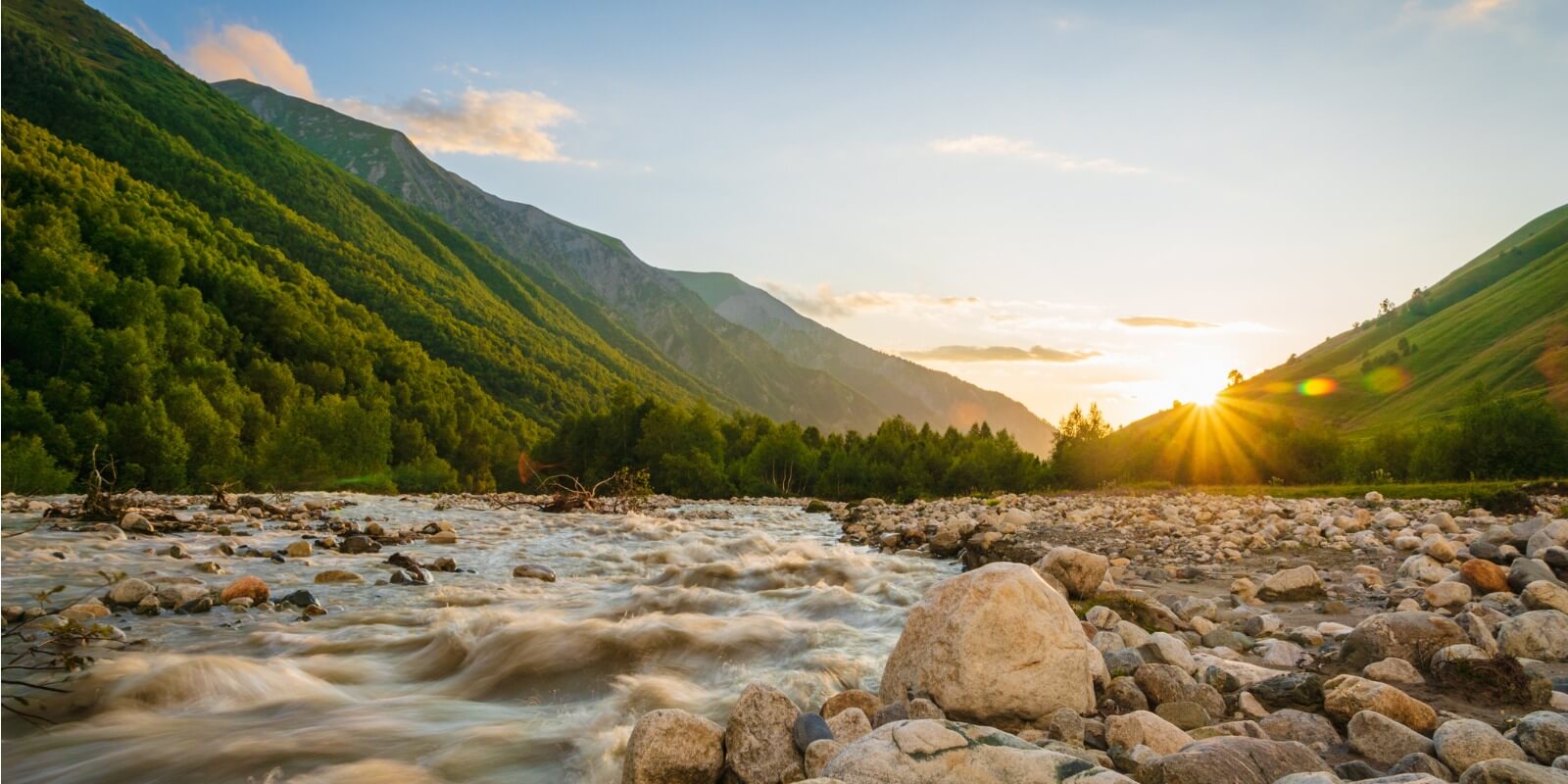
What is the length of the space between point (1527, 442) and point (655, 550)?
2042 inches

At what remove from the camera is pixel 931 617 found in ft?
20.2

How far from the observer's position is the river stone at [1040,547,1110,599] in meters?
10.3

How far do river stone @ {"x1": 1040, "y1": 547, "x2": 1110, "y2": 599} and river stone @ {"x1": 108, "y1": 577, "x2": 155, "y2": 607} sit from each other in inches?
517

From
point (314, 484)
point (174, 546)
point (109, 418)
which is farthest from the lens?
point (314, 484)

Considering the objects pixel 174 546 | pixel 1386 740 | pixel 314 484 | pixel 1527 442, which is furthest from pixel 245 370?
pixel 1527 442

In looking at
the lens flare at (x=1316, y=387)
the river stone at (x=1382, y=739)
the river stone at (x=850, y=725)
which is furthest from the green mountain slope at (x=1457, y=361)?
the river stone at (x=850, y=725)

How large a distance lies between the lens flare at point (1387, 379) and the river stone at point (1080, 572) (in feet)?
646

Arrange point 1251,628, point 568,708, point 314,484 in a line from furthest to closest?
point 314,484
point 1251,628
point 568,708

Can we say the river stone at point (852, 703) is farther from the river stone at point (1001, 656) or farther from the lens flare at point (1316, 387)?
the lens flare at point (1316, 387)

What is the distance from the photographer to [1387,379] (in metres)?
166

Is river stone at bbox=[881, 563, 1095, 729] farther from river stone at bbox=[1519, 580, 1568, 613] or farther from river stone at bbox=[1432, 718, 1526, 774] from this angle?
river stone at bbox=[1519, 580, 1568, 613]

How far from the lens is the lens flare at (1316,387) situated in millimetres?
180375

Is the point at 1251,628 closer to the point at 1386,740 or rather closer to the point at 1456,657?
the point at 1456,657

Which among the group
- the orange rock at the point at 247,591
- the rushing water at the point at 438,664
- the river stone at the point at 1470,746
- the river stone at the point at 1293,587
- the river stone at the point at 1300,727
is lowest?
the rushing water at the point at 438,664
